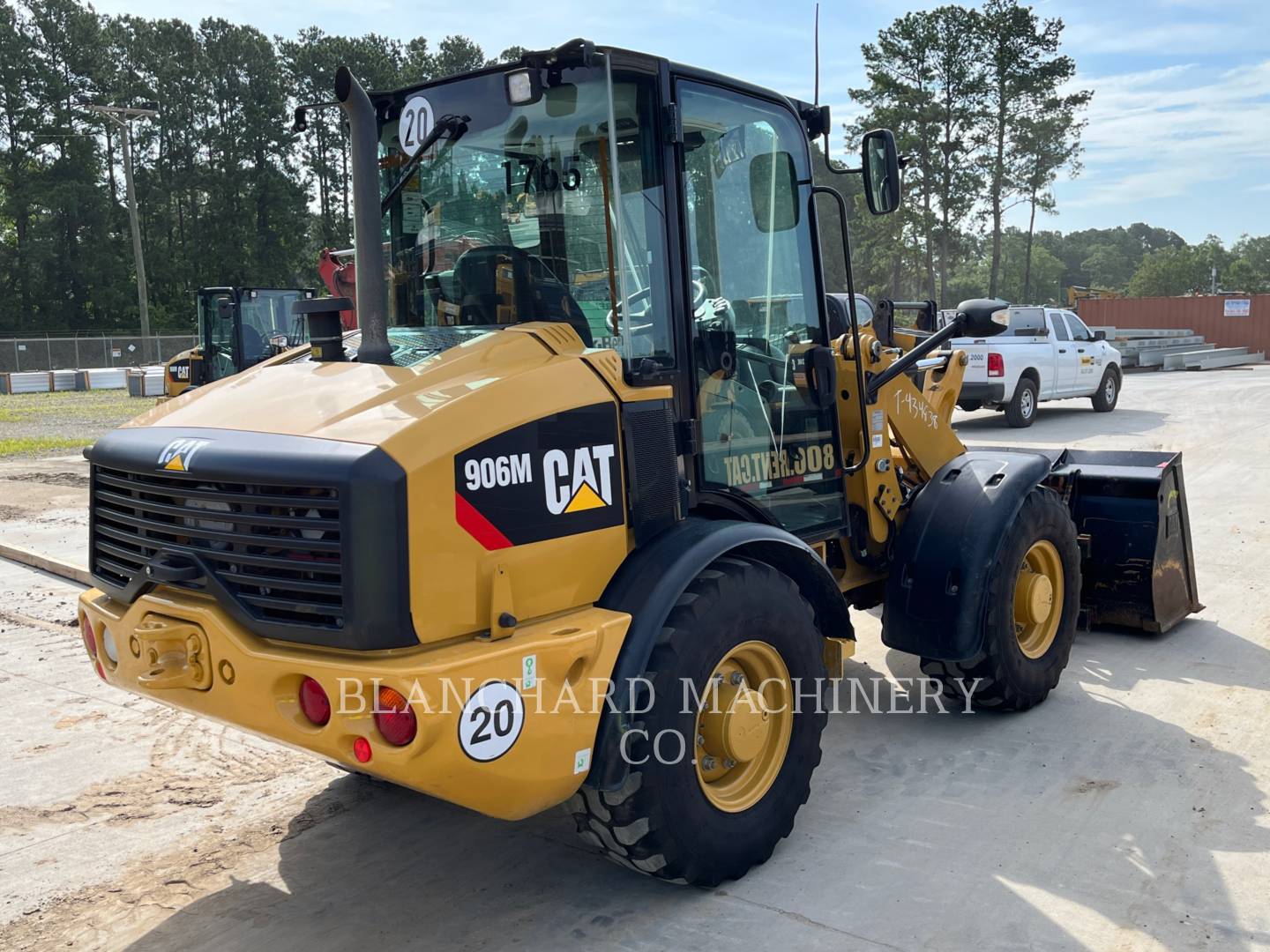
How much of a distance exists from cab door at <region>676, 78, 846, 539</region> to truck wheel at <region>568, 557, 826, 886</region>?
519 mm

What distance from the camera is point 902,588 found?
15.8 feet

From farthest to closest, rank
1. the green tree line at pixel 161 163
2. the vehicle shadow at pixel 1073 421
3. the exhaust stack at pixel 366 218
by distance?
the green tree line at pixel 161 163
the vehicle shadow at pixel 1073 421
the exhaust stack at pixel 366 218

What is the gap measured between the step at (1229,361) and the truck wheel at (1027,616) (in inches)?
1171

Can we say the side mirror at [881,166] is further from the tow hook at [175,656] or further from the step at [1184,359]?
the step at [1184,359]

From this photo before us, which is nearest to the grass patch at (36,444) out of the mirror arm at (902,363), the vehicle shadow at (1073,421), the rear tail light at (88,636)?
the rear tail light at (88,636)

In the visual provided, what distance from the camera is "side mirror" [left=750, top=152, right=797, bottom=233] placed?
4.18 meters

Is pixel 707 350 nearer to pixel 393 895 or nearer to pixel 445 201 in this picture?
pixel 445 201

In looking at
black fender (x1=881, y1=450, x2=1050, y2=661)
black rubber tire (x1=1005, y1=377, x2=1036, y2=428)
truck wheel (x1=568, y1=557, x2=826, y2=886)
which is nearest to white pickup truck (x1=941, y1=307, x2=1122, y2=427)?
black rubber tire (x1=1005, y1=377, x2=1036, y2=428)

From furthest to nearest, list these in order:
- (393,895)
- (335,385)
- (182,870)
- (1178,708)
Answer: (1178,708)
(182,870)
(393,895)
(335,385)

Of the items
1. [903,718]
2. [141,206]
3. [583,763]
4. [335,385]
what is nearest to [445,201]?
[335,385]

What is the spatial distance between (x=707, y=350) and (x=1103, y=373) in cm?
1776

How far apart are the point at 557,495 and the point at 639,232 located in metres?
0.99

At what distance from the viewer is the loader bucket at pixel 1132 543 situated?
6039 mm

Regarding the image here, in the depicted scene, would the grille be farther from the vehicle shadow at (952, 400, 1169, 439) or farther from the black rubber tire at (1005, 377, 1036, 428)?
the black rubber tire at (1005, 377, 1036, 428)
